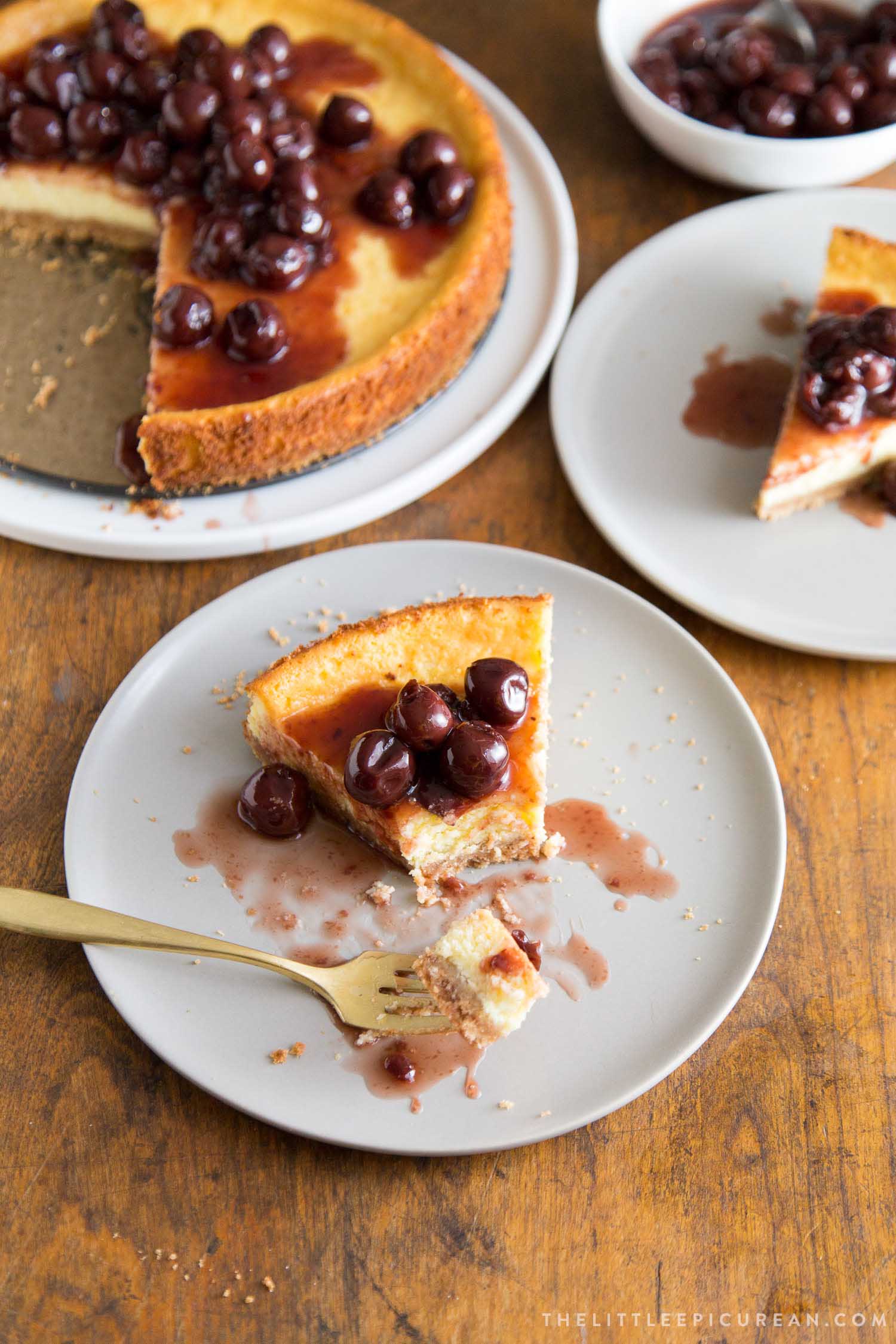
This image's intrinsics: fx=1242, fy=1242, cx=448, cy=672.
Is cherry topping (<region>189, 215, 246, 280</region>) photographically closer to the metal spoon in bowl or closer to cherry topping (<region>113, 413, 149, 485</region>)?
cherry topping (<region>113, 413, 149, 485</region>)

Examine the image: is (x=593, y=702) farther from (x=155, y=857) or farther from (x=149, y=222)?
(x=149, y=222)

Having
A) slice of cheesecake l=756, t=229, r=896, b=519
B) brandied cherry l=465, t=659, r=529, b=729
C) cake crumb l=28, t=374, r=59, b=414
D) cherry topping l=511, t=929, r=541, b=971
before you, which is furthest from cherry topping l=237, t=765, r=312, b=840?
slice of cheesecake l=756, t=229, r=896, b=519

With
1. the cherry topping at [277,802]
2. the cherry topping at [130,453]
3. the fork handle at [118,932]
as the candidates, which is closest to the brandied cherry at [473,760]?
the cherry topping at [277,802]

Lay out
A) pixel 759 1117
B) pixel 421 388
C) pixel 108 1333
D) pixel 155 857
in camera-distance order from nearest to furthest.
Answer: pixel 108 1333
pixel 759 1117
pixel 155 857
pixel 421 388

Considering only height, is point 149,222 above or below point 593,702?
above

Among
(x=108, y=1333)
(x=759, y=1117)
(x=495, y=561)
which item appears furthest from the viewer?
(x=495, y=561)

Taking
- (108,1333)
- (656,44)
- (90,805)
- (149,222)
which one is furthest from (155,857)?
(656,44)
